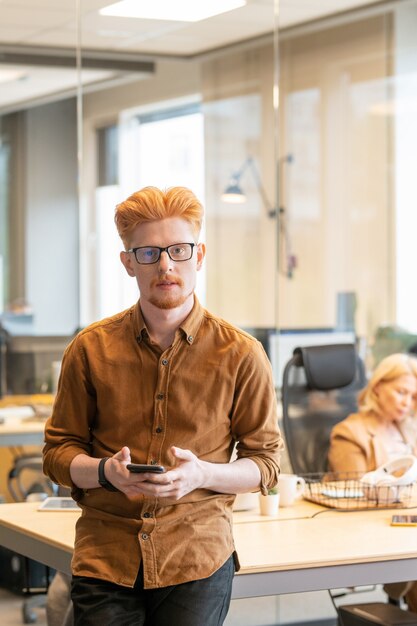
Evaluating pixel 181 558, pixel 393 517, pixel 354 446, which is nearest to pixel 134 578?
pixel 181 558

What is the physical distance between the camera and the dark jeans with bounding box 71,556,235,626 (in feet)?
7.44

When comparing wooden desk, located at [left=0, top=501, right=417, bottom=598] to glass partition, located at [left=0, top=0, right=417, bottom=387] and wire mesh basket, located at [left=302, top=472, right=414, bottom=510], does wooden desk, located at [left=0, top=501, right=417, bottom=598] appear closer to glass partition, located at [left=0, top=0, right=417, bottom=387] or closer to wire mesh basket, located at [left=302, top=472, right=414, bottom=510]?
wire mesh basket, located at [left=302, top=472, right=414, bottom=510]

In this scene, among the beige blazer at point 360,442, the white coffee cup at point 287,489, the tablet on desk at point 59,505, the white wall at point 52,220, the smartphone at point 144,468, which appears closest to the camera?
the smartphone at point 144,468

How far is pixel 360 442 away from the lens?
415cm

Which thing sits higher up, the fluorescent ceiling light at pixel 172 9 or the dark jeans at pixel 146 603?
the fluorescent ceiling light at pixel 172 9

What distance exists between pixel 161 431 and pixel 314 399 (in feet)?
7.28

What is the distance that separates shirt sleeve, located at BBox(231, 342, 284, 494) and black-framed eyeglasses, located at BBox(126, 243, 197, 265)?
25 centimetres

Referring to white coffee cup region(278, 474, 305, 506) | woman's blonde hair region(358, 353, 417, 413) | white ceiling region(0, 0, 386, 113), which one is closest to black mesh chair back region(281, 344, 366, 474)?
woman's blonde hair region(358, 353, 417, 413)

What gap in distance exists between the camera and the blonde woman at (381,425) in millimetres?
4141

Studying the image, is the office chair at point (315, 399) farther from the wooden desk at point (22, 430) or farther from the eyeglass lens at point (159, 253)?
the eyeglass lens at point (159, 253)

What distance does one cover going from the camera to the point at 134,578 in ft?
7.38

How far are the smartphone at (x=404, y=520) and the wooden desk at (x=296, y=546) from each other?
0.09 feet

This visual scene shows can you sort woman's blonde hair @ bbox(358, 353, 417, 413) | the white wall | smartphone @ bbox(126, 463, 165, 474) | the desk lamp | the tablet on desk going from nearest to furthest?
smartphone @ bbox(126, 463, 165, 474) → the tablet on desk → woman's blonde hair @ bbox(358, 353, 417, 413) → the white wall → the desk lamp

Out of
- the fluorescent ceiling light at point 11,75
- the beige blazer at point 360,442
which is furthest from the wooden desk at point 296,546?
the fluorescent ceiling light at point 11,75
